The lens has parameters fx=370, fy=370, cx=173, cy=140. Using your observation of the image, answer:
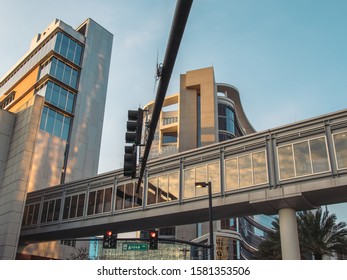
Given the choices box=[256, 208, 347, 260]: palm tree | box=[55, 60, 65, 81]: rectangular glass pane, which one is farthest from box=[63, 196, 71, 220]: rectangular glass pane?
box=[55, 60, 65, 81]: rectangular glass pane

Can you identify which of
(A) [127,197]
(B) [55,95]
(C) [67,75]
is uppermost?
(C) [67,75]

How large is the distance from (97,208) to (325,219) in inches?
747

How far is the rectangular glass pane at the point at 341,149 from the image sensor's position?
67.3 ft

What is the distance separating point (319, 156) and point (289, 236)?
5171 mm

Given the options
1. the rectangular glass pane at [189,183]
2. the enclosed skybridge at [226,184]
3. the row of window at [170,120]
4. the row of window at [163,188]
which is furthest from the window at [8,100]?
the rectangular glass pane at [189,183]

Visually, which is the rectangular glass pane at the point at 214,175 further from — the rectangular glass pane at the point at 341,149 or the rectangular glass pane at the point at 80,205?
the rectangular glass pane at the point at 80,205

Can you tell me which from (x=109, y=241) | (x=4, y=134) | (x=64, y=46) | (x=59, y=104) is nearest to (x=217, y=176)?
(x=109, y=241)

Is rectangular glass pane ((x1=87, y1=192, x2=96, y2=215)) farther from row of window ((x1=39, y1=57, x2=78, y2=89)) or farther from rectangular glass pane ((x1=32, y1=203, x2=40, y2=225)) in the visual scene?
row of window ((x1=39, y1=57, x2=78, y2=89))

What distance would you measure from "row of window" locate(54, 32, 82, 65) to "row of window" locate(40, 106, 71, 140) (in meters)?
9.78

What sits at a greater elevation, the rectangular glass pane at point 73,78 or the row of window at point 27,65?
the row of window at point 27,65

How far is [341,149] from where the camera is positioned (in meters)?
20.7

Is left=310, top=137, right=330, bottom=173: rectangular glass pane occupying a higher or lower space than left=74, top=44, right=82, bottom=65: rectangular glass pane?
lower

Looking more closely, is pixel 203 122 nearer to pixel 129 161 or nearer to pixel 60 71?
pixel 60 71

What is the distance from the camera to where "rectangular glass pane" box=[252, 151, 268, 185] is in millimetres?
23312
